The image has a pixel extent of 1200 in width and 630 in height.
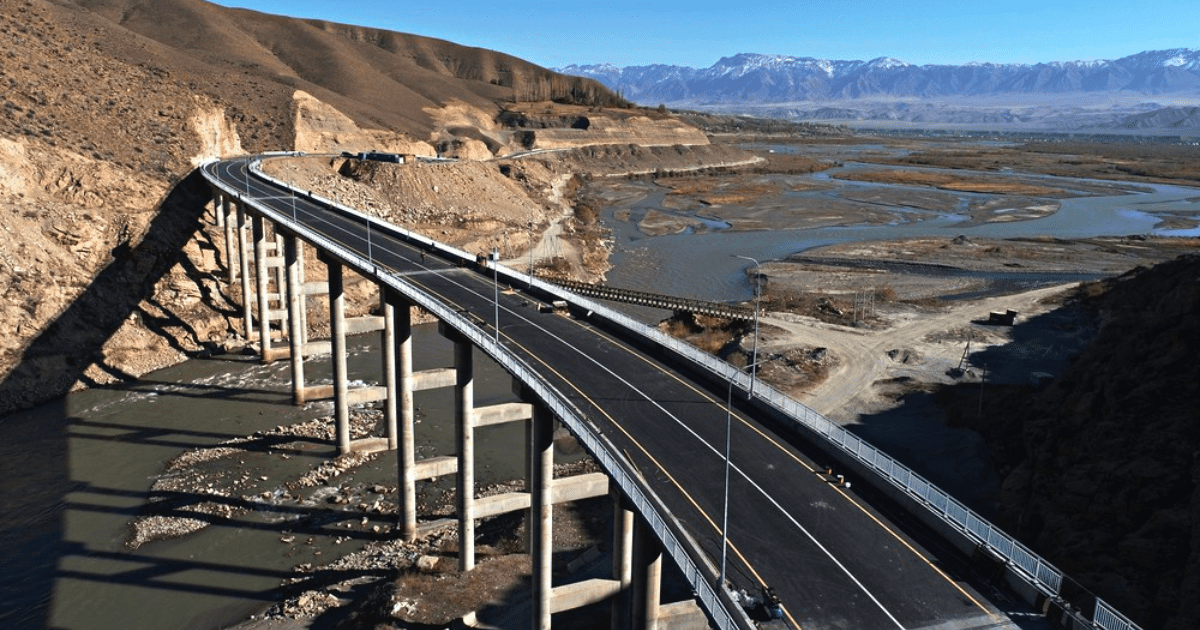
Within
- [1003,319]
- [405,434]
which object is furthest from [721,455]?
[1003,319]

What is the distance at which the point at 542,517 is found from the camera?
2430 centimetres

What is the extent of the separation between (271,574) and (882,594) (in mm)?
24778

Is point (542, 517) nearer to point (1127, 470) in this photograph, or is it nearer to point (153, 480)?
point (1127, 470)

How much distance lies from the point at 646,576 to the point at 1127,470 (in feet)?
69.3

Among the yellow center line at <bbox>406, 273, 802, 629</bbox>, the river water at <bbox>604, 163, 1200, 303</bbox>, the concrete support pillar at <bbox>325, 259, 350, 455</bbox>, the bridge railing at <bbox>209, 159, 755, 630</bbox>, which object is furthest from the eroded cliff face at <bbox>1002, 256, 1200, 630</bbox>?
the river water at <bbox>604, 163, 1200, 303</bbox>

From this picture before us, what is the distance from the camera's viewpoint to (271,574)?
102 ft

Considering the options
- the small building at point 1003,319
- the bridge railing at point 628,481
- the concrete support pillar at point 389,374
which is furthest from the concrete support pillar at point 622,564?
the small building at point 1003,319

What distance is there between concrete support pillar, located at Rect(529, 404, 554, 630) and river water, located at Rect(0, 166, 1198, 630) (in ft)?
40.6

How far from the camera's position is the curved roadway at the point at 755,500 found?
16234mm

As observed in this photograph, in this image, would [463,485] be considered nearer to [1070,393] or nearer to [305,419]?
[305,419]

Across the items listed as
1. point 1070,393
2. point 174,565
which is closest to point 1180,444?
point 1070,393

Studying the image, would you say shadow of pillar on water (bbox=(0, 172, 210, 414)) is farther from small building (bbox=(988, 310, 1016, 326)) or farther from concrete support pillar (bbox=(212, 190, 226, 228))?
small building (bbox=(988, 310, 1016, 326))

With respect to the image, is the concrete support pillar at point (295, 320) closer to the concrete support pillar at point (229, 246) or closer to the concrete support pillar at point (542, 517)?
the concrete support pillar at point (229, 246)

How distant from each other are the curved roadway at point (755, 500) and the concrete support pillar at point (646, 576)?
1.04m
